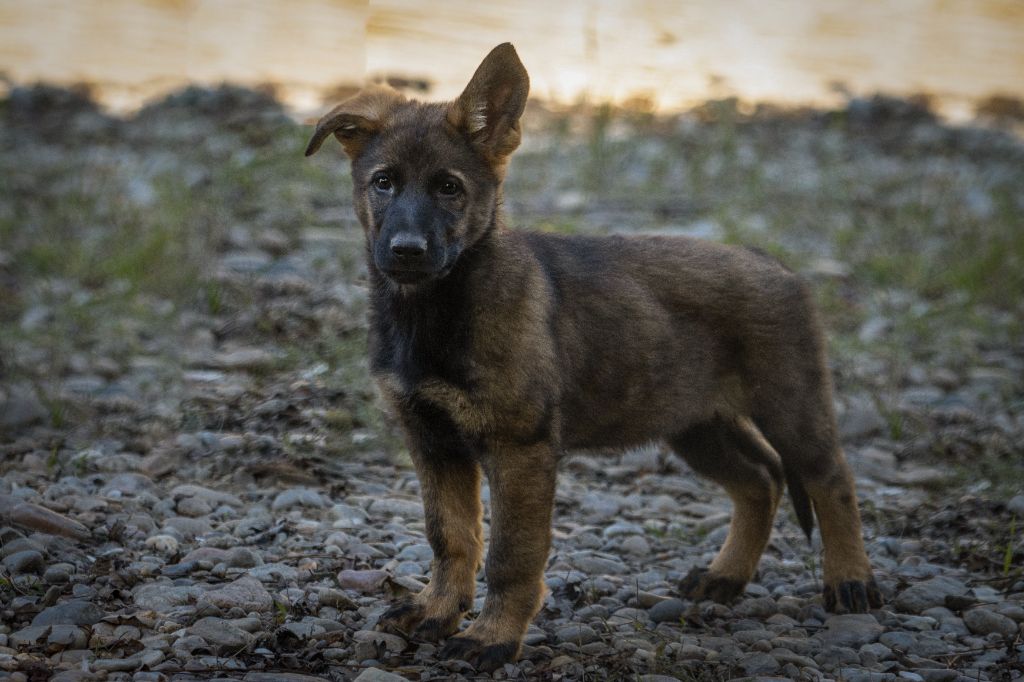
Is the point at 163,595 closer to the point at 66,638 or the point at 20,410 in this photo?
the point at 66,638

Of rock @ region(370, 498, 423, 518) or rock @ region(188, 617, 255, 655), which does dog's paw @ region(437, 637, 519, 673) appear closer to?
rock @ region(188, 617, 255, 655)

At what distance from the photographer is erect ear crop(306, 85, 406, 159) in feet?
15.4

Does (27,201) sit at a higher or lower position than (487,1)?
lower

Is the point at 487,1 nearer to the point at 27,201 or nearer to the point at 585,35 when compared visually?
the point at 585,35

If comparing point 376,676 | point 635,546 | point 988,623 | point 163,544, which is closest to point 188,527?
point 163,544

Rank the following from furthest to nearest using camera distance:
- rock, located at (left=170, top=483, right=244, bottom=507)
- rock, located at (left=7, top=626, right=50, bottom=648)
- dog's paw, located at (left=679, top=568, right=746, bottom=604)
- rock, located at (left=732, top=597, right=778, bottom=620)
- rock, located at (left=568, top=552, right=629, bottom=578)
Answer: rock, located at (left=170, top=483, right=244, bottom=507) → rock, located at (left=568, top=552, right=629, bottom=578) → dog's paw, located at (left=679, top=568, right=746, bottom=604) → rock, located at (left=732, top=597, right=778, bottom=620) → rock, located at (left=7, top=626, right=50, bottom=648)

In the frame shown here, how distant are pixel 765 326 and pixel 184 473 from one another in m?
2.82

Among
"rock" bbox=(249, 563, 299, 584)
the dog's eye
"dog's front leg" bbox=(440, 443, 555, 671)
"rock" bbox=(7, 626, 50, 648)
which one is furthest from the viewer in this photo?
"rock" bbox=(249, 563, 299, 584)

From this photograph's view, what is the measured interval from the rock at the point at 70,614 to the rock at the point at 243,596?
0.39 m

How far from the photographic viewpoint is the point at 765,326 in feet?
17.1

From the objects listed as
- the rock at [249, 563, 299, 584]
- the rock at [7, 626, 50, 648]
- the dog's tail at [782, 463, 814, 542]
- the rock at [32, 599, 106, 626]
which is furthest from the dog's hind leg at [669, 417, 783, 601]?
the rock at [7, 626, 50, 648]

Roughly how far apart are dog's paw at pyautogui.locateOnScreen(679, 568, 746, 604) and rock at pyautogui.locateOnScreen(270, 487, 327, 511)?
169cm

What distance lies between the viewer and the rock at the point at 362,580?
4910 millimetres

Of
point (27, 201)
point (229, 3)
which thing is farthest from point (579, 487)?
point (229, 3)
